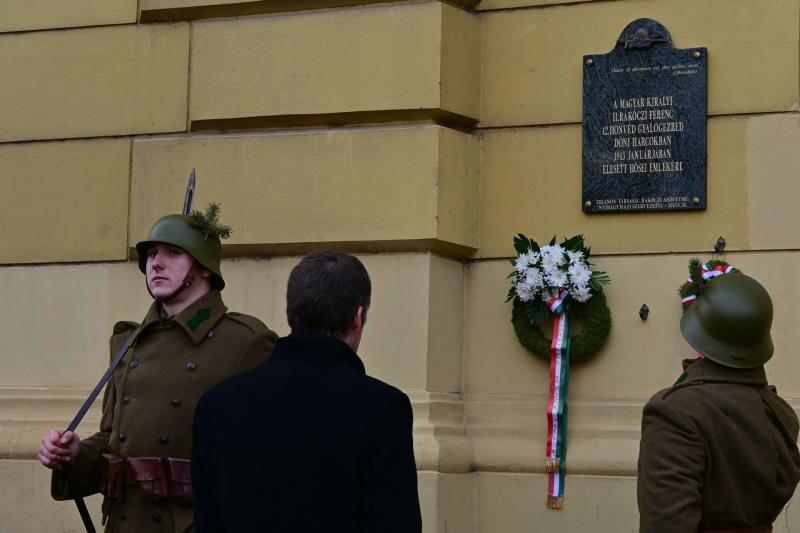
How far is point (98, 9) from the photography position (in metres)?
6.96

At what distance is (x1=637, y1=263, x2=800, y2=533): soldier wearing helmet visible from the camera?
3922 mm

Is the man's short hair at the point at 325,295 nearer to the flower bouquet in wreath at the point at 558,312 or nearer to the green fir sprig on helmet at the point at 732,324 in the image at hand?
the green fir sprig on helmet at the point at 732,324

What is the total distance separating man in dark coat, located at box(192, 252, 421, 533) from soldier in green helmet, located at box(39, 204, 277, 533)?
1295 mm

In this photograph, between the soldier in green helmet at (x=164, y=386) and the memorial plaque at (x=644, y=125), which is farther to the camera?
the memorial plaque at (x=644, y=125)

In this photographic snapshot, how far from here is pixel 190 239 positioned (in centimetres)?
486

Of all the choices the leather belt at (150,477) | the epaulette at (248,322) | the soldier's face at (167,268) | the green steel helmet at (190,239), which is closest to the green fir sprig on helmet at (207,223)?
the green steel helmet at (190,239)

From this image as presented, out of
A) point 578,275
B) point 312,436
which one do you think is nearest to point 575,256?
point 578,275

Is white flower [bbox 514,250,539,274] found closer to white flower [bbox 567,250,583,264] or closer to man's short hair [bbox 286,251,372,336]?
white flower [bbox 567,250,583,264]

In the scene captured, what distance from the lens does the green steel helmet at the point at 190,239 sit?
4832 mm

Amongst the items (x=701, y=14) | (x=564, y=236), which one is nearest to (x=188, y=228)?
(x=564, y=236)

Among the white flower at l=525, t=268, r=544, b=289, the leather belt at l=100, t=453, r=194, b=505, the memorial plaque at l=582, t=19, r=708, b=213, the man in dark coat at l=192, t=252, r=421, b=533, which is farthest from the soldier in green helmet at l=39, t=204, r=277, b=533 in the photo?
the memorial plaque at l=582, t=19, r=708, b=213

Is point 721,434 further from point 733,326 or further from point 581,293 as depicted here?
point 581,293

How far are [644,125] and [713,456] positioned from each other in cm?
262

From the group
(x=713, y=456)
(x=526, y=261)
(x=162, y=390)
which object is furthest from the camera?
(x=526, y=261)
